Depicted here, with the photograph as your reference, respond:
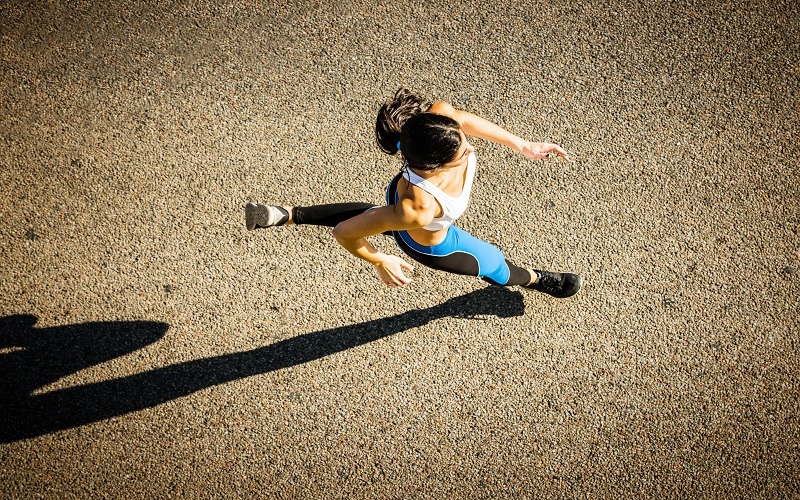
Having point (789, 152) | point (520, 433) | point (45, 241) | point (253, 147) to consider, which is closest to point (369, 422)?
point (520, 433)

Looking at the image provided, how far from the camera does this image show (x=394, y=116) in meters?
2.09

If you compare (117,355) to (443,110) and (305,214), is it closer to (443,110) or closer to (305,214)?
(305,214)

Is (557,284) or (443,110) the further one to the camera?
(557,284)

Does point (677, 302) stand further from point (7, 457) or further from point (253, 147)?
point (7, 457)

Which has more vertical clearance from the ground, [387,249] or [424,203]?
[424,203]

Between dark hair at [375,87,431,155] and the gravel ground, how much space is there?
1270 mm

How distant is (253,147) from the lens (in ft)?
11.4

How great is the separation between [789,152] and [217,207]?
4.30 metres

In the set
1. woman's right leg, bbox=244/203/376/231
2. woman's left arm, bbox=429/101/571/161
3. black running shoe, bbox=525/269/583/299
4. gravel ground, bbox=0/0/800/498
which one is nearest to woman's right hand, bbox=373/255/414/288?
woman's right leg, bbox=244/203/376/231

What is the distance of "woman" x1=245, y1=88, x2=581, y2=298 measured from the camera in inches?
75.2

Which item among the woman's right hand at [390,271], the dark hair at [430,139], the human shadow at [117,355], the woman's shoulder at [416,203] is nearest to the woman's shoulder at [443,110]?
the dark hair at [430,139]

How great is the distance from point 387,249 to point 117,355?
2094 mm

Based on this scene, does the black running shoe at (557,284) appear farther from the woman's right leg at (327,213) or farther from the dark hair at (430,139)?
the dark hair at (430,139)

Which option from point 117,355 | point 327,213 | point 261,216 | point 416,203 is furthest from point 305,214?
point 117,355
